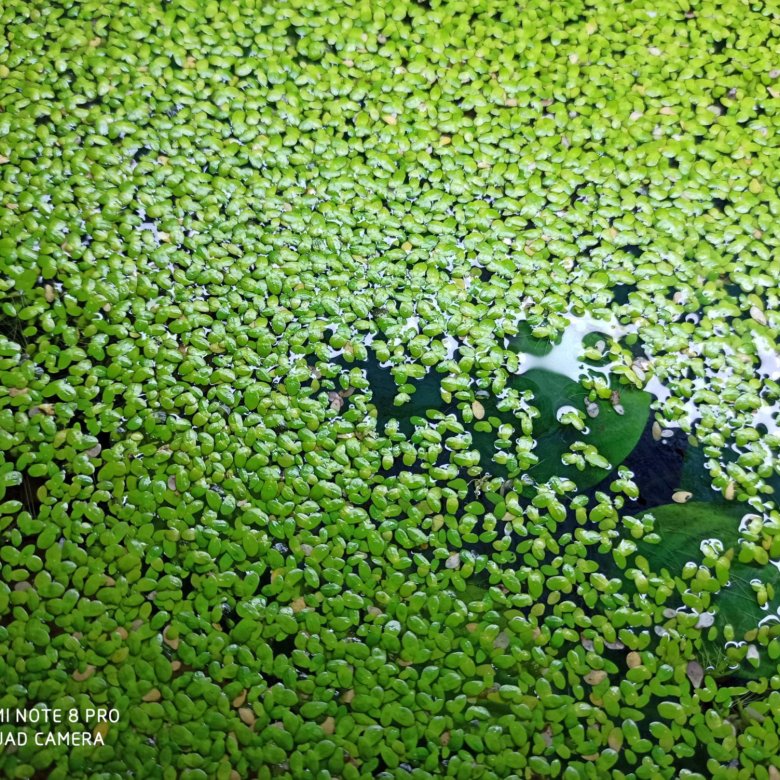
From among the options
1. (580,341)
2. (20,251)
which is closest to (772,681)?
(580,341)

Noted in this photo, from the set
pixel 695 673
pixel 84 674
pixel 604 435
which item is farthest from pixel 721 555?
pixel 84 674

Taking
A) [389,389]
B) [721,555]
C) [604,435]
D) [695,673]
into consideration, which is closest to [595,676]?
[695,673]

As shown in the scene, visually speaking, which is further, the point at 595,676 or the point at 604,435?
the point at 604,435

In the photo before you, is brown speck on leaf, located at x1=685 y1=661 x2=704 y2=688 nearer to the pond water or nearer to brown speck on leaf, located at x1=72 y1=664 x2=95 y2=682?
the pond water

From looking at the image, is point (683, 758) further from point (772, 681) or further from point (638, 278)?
point (638, 278)

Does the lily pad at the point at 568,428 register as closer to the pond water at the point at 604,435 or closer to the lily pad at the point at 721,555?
the pond water at the point at 604,435

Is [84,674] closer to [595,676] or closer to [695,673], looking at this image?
[595,676]

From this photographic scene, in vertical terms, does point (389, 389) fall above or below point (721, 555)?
above

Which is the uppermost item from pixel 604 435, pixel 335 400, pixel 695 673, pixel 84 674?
pixel 335 400
